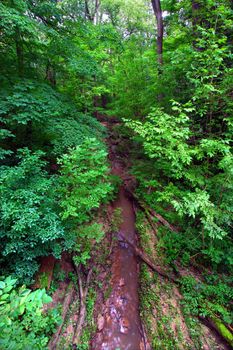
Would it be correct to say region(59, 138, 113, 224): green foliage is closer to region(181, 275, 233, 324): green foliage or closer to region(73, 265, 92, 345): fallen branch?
region(73, 265, 92, 345): fallen branch

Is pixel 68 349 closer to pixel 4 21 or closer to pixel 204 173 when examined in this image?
pixel 204 173

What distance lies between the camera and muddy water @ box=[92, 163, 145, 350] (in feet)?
10.6

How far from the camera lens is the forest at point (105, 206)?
9.96 ft

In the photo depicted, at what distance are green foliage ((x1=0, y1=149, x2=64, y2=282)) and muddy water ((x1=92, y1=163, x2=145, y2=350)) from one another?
5.39ft

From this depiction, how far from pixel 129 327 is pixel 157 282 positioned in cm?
106

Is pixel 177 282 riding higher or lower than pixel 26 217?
lower

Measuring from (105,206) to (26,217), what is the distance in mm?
3258

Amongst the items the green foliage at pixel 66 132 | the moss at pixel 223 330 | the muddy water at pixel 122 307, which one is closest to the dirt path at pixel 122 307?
the muddy water at pixel 122 307

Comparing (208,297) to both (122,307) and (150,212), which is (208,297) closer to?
(122,307)

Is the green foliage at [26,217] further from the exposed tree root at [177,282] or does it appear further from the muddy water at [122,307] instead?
the exposed tree root at [177,282]

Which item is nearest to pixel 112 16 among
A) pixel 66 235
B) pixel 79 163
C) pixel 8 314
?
pixel 79 163

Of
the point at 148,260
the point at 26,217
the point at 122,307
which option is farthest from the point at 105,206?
the point at 26,217

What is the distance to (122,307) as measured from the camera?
366 centimetres

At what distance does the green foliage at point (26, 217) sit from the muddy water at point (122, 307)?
164cm
